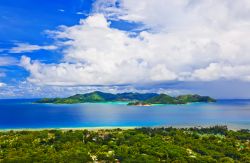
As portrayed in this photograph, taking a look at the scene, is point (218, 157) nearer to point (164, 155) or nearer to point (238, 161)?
point (238, 161)

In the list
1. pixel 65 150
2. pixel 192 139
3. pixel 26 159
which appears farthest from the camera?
pixel 192 139

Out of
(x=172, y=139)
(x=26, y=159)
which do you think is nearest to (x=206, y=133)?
(x=172, y=139)

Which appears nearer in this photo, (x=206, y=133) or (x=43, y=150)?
(x=43, y=150)

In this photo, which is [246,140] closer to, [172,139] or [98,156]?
[172,139]

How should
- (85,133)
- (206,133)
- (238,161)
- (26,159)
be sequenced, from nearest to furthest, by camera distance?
(26,159), (238,161), (85,133), (206,133)

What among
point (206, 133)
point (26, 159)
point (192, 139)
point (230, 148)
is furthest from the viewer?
point (206, 133)

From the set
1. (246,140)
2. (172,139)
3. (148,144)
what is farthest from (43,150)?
(246,140)
